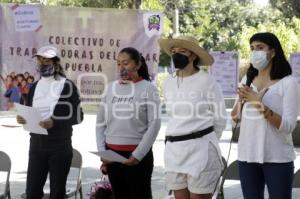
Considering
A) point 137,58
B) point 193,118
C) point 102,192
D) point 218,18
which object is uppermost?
point 218,18

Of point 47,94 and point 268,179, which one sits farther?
point 47,94

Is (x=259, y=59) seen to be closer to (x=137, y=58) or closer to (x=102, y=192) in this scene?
(x=137, y=58)

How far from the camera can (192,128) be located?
410cm

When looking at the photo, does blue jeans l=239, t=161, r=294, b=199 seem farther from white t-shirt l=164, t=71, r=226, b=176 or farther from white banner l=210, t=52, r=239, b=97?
white banner l=210, t=52, r=239, b=97

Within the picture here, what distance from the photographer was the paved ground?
7.55 meters

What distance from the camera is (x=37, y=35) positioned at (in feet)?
19.5

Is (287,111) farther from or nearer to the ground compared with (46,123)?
farther from the ground

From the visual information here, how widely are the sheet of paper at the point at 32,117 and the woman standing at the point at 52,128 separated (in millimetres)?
48

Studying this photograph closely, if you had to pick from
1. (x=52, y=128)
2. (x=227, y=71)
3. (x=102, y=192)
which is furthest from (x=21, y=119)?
(x=227, y=71)

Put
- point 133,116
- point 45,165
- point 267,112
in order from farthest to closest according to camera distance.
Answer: point 45,165 < point 133,116 < point 267,112

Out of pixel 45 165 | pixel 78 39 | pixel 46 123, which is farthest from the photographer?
pixel 78 39

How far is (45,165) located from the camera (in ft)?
16.8

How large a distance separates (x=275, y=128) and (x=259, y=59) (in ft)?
1.52

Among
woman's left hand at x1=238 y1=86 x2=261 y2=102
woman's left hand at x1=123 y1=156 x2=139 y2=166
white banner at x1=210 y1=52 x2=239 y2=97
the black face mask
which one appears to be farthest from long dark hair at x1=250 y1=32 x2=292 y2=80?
white banner at x1=210 y1=52 x2=239 y2=97
